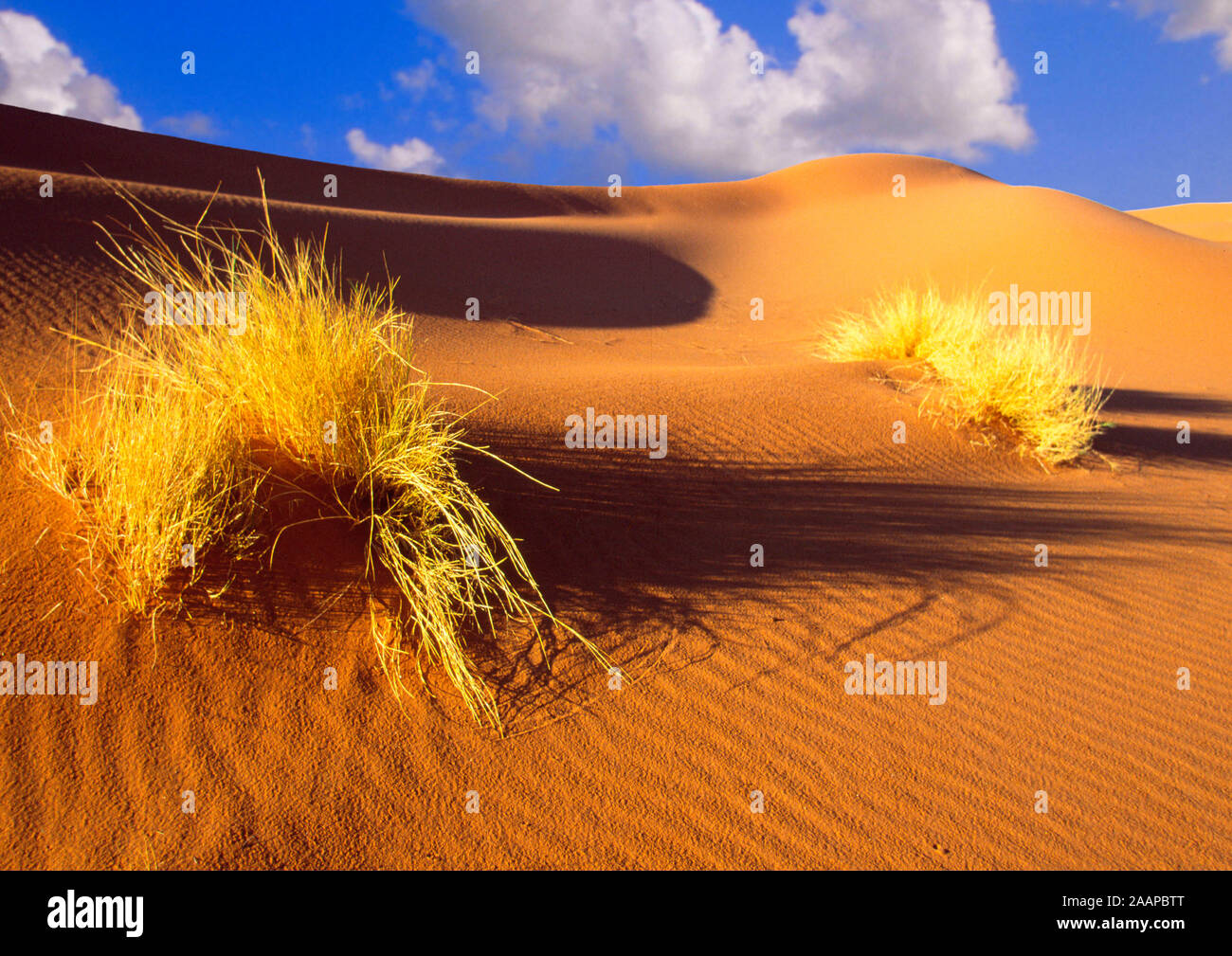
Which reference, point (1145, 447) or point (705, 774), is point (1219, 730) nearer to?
point (705, 774)

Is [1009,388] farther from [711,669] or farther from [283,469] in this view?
[283,469]

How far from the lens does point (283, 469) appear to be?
3.89m

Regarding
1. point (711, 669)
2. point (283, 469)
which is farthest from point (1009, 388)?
point (283, 469)

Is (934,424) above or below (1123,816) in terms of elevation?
above

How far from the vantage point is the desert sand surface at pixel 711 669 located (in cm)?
270

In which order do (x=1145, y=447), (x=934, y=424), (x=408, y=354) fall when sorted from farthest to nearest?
(x=1145, y=447)
(x=934, y=424)
(x=408, y=354)

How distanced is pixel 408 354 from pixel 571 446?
4.80 feet

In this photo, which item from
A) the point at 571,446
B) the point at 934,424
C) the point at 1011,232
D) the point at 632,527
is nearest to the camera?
the point at 632,527

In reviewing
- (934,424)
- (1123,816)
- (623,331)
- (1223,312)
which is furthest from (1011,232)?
(1123,816)

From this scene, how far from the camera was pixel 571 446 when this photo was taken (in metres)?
5.38

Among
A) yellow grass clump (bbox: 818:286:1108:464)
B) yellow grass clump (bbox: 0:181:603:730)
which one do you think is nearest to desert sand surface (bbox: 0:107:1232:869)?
yellow grass clump (bbox: 0:181:603:730)

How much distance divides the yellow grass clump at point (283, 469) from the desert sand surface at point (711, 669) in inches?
6.2

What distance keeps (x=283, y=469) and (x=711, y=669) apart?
2.28 m
